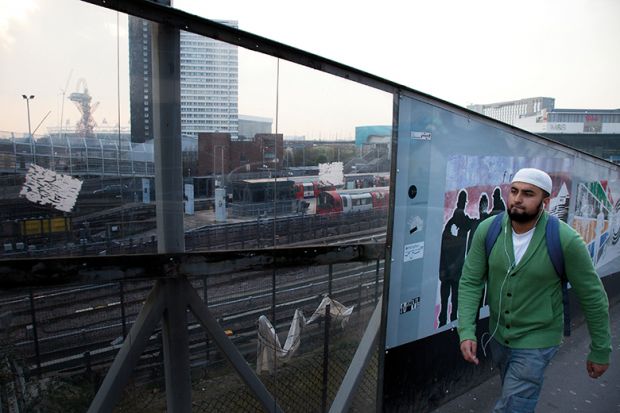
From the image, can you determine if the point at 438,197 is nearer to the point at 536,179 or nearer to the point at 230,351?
the point at 536,179

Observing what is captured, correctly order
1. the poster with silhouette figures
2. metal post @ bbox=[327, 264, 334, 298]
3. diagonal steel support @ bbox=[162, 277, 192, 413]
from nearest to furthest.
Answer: diagonal steel support @ bbox=[162, 277, 192, 413] → metal post @ bbox=[327, 264, 334, 298] → the poster with silhouette figures

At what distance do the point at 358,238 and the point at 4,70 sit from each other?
6.62ft

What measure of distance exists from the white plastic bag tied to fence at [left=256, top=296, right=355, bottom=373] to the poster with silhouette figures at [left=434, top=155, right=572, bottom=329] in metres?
0.92

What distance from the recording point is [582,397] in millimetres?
3758

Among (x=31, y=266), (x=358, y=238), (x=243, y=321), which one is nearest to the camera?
(x=31, y=266)

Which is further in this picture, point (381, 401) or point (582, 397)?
point (582, 397)

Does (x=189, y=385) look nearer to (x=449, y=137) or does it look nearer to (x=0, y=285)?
(x=0, y=285)

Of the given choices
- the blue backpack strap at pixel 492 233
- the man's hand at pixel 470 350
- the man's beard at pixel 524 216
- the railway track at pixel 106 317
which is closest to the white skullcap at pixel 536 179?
the man's beard at pixel 524 216

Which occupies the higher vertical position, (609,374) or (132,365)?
(132,365)

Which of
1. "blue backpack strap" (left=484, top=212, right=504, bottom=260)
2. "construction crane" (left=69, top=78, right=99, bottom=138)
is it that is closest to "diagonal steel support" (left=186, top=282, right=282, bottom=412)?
"construction crane" (left=69, top=78, right=99, bottom=138)

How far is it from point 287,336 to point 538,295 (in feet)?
4.62

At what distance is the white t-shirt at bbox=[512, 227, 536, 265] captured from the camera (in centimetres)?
238

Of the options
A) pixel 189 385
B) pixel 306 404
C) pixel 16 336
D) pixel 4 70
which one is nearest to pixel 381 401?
pixel 306 404

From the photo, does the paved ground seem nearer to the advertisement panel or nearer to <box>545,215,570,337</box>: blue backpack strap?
the advertisement panel
